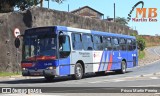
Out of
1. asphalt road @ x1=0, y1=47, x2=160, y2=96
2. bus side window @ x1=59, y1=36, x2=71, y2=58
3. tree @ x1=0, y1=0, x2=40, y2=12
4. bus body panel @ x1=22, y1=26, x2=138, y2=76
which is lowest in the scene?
asphalt road @ x1=0, y1=47, x2=160, y2=96

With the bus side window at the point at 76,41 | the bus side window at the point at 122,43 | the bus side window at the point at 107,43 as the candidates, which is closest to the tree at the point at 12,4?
the bus side window at the point at 122,43

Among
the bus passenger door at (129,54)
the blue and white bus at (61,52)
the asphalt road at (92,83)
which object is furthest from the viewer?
the bus passenger door at (129,54)

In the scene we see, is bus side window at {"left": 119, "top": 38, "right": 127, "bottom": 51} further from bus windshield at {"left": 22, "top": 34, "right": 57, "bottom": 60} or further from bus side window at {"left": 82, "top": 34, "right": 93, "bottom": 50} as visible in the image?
bus windshield at {"left": 22, "top": 34, "right": 57, "bottom": 60}

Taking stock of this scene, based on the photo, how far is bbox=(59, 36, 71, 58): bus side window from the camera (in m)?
19.7

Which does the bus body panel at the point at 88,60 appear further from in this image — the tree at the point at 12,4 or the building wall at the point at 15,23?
the tree at the point at 12,4

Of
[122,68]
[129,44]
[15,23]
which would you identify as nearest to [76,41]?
[122,68]

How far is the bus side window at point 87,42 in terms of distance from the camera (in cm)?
2212

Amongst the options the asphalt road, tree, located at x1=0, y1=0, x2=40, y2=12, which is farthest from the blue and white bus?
tree, located at x1=0, y1=0, x2=40, y2=12

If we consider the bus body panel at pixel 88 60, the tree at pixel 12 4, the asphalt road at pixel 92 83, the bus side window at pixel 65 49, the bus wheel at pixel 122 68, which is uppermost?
the tree at pixel 12 4

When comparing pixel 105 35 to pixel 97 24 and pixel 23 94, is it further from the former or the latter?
pixel 97 24

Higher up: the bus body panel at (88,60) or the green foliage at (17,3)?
the green foliage at (17,3)

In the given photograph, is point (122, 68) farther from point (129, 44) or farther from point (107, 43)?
point (107, 43)

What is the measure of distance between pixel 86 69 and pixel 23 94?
9.53m

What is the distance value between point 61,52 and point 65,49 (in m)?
0.38
